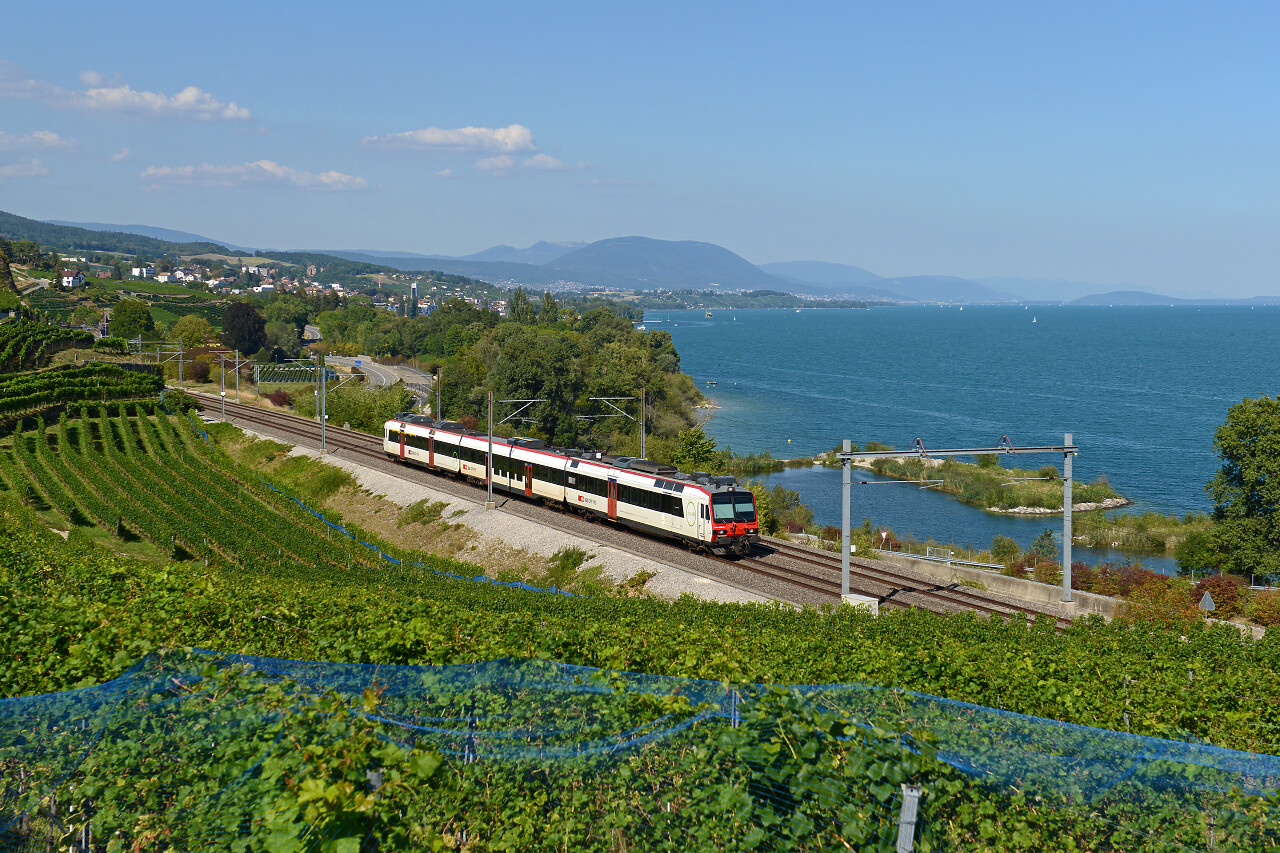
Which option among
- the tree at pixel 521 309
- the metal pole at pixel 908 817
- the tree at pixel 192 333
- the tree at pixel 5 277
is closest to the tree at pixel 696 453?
the metal pole at pixel 908 817

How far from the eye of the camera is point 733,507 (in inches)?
1219

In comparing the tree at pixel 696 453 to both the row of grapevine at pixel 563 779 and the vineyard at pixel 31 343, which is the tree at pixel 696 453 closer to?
the row of grapevine at pixel 563 779

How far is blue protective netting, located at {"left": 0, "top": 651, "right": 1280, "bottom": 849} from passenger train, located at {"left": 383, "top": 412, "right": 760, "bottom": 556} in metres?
23.2

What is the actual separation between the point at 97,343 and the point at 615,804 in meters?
113

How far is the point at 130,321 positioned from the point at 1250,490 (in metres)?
132

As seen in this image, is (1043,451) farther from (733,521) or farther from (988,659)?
(988,659)

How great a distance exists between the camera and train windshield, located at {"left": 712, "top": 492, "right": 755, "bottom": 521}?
30.5m

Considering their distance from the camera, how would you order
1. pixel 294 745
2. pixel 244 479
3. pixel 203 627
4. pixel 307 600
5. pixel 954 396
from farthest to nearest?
pixel 954 396, pixel 244 479, pixel 307 600, pixel 203 627, pixel 294 745

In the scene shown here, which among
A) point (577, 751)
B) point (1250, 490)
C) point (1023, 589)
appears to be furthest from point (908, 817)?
point (1250, 490)

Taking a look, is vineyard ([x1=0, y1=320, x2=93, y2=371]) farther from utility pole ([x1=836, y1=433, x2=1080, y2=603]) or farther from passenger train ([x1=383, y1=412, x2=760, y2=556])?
utility pole ([x1=836, y1=433, x2=1080, y2=603])

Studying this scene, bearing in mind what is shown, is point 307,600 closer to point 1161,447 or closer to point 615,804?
point 615,804

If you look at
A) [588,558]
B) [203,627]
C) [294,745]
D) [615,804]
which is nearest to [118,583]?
[203,627]

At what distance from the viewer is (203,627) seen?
36.0 feet

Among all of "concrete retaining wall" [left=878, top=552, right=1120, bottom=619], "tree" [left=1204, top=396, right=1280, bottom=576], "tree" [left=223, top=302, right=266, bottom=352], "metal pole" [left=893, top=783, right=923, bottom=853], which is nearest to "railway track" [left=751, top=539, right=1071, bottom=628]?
"concrete retaining wall" [left=878, top=552, right=1120, bottom=619]
